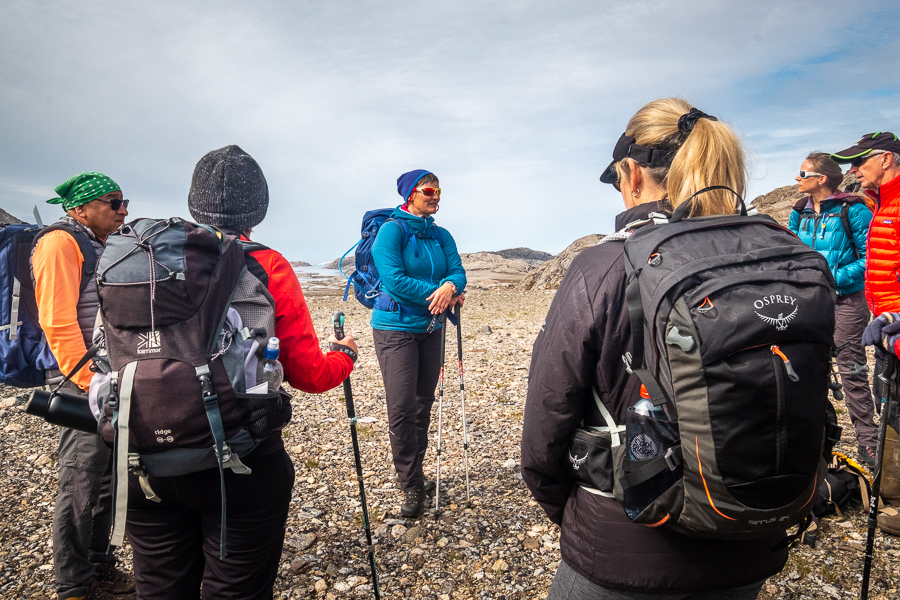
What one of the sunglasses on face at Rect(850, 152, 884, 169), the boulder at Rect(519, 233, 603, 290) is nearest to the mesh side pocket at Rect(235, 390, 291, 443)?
the sunglasses on face at Rect(850, 152, 884, 169)

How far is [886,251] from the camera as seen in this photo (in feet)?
14.8

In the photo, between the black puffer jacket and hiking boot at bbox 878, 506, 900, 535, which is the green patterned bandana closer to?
the black puffer jacket

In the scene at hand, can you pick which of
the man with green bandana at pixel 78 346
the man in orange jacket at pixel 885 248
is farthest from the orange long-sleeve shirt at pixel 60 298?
the man in orange jacket at pixel 885 248

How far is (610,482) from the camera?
2111 mm

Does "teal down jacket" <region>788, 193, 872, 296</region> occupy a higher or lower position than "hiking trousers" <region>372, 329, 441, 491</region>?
higher

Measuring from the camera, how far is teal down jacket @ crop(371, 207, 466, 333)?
205 inches

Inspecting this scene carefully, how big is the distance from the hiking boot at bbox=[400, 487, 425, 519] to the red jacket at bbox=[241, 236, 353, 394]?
9.71ft

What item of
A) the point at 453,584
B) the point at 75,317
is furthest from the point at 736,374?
the point at 75,317

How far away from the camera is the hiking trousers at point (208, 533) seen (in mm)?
2426

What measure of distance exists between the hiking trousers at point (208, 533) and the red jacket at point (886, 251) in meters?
5.17

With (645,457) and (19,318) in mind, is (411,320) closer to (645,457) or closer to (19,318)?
(19,318)

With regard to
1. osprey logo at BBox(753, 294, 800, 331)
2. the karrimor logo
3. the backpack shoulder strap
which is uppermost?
the backpack shoulder strap

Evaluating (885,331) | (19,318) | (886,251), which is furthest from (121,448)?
(886,251)

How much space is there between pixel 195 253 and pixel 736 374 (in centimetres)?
216
